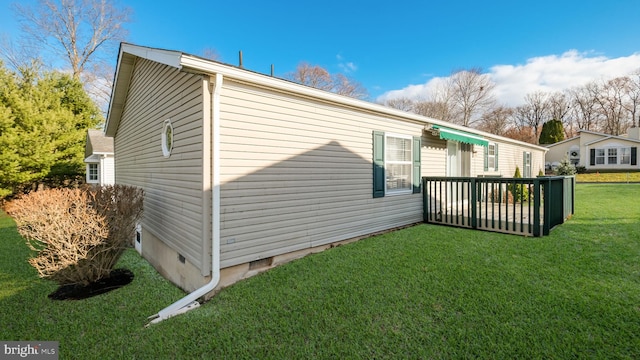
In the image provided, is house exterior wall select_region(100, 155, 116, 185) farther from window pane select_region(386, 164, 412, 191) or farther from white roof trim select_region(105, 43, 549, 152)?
window pane select_region(386, 164, 412, 191)

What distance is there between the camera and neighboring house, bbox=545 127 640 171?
872 inches

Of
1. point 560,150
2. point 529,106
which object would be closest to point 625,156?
point 560,150

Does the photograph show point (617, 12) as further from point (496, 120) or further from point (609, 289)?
point (496, 120)

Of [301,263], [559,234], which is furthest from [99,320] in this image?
[559,234]

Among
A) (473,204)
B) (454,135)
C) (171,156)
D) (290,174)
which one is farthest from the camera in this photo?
(454,135)

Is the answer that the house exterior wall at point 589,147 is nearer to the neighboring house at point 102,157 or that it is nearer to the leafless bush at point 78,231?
the leafless bush at point 78,231

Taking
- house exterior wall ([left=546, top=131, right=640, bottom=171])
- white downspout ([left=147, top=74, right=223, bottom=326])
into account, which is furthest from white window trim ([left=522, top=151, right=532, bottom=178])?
white downspout ([left=147, top=74, right=223, bottom=326])

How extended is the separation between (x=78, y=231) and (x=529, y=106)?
45420mm

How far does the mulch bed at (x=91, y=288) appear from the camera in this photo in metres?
4.23

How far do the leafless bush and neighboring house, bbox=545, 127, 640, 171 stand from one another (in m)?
28.4

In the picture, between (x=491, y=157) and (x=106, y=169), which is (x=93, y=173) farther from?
(x=491, y=157)

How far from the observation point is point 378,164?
5680 mm

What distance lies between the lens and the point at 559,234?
17.4 feet

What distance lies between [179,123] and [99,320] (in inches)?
109
